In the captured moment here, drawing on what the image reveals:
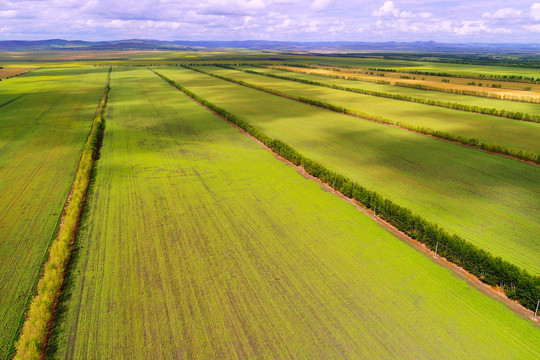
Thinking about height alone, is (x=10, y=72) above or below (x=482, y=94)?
above

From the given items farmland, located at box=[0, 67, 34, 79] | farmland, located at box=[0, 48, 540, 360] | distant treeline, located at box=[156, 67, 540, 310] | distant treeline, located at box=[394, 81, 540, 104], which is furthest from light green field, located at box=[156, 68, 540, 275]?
farmland, located at box=[0, 67, 34, 79]

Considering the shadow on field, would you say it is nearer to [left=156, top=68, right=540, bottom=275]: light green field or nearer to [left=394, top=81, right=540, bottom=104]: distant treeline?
[left=156, top=68, right=540, bottom=275]: light green field

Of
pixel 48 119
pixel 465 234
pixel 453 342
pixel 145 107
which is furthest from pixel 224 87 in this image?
pixel 453 342

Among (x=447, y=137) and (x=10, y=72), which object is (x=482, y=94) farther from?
(x=10, y=72)

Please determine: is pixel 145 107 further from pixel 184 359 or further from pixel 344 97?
pixel 184 359

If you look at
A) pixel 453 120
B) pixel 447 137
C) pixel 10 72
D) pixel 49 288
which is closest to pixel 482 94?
pixel 453 120

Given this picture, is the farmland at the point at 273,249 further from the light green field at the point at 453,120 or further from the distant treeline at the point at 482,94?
the distant treeline at the point at 482,94

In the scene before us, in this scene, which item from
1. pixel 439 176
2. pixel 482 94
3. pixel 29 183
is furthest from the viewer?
pixel 482 94
